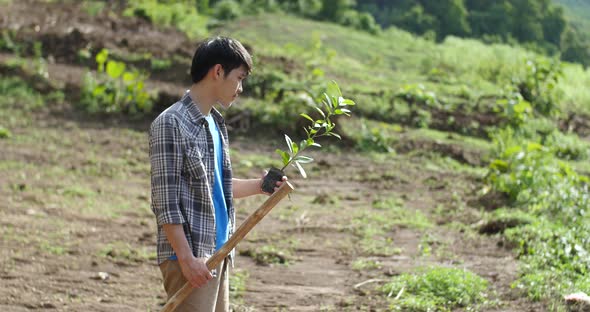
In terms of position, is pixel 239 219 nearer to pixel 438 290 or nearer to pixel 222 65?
pixel 438 290

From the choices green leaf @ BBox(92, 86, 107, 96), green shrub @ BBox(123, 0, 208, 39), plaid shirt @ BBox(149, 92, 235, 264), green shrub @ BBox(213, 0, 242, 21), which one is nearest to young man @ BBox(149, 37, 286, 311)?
plaid shirt @ BBox(149, 92, 235, 264)

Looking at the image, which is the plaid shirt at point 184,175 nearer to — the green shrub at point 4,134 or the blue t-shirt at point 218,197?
the blue t-shirt at point 218,197

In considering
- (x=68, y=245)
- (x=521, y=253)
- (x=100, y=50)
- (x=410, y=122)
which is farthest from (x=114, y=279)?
(x=100, y=50)

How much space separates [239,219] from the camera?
27.1 feet

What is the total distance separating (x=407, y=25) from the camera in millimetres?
25812

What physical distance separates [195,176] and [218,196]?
0.21m

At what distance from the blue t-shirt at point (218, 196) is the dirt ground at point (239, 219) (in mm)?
1929

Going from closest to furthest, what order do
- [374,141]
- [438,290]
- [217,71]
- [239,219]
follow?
[217,71], [438,290], [239,219], [374,141]

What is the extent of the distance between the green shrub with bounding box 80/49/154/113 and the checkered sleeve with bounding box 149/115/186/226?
9243 mm

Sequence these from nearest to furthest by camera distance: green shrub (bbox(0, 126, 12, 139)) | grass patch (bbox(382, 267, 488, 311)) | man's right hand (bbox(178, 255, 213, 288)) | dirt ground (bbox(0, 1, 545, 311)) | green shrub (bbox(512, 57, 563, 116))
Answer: man's right hand (bbox(178, 255, 213, 288)) < grass patch (bbox(382, 267, 488, 311)) < dirt ground (bbox(0, 1, 545, 311)) < green shrub (bbox(0, 126, 12, 139)) < green shrub (bbox(512, 57, 563, 116))

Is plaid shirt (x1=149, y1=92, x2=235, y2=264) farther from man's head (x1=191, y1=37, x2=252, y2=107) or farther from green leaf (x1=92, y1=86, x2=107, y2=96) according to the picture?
green leaf (x1=92, y1=86, x2=107, y2=96)

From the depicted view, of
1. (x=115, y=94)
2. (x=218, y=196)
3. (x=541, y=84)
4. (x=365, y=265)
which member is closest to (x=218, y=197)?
(x=218, y=196)

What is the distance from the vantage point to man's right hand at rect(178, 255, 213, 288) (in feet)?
10.9

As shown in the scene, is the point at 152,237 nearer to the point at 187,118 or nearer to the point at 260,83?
the point at 187,118
